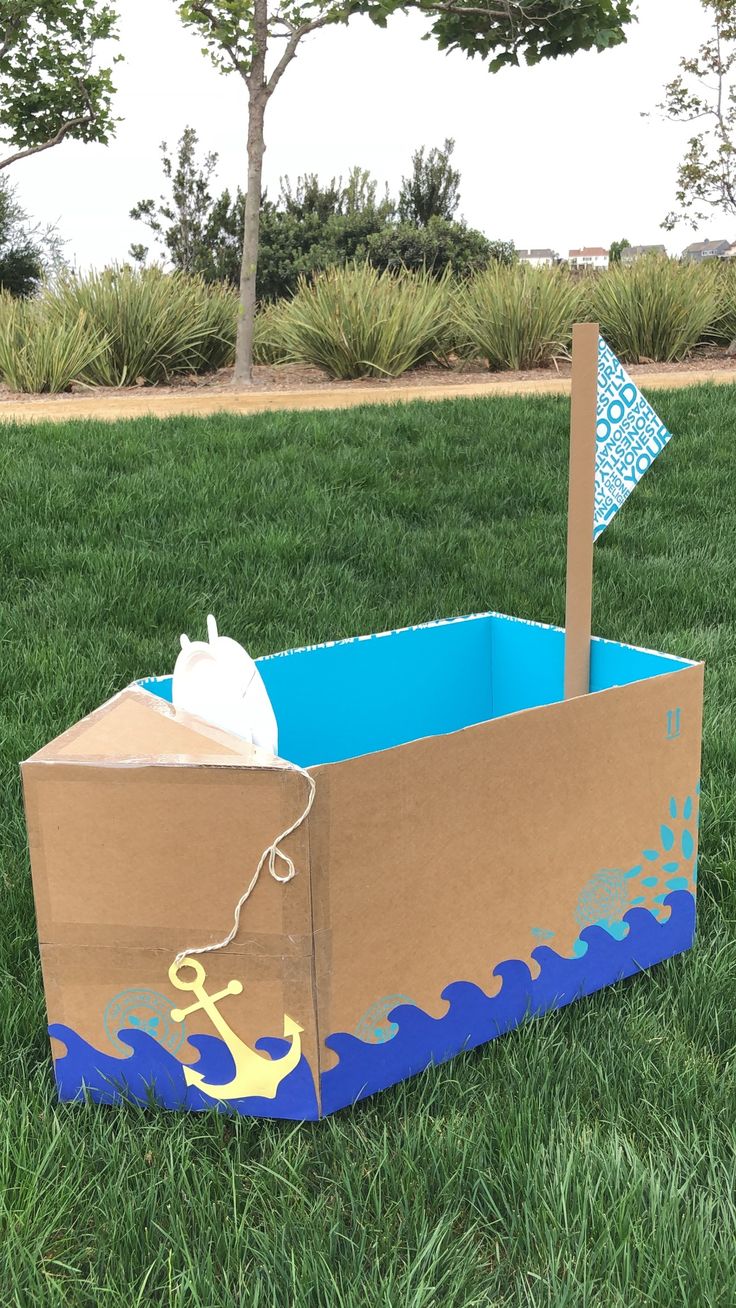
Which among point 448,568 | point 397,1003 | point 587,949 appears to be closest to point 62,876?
point 397,1003

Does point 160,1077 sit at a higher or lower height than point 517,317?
lower

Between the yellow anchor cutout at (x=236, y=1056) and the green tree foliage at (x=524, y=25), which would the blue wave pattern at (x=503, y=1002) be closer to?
the yellow anchor cutout at (x=236, y=1056)

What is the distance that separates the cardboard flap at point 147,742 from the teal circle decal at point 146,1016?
0.30 meters

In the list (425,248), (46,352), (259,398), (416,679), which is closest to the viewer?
(416,679)

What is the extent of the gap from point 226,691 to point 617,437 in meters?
0.83

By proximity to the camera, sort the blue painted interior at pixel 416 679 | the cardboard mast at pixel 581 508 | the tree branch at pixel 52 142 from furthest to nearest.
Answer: the tree branch at pixel 52 142
the blue painted interior at pixel 416 679
the cardboard mast at pixel 581 508

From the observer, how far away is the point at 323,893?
127 cm

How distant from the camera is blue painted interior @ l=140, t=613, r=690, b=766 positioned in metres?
1.92

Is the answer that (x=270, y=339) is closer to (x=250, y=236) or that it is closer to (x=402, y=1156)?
(x=250, y=236)

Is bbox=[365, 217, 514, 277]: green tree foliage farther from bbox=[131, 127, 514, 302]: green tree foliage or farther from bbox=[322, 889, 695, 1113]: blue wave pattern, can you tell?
bbox=[322, 889, 695, 1113]: blue wave pattern

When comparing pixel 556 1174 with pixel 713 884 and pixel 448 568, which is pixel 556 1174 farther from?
pixel 448 568

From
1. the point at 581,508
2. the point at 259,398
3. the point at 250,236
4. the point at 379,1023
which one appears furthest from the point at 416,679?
the point at 250,236

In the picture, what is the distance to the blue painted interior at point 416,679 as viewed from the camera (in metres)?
1.92

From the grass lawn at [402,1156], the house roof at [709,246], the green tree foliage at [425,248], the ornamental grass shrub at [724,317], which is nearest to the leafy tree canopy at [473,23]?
the ornamental grass shrub at [724,317]
